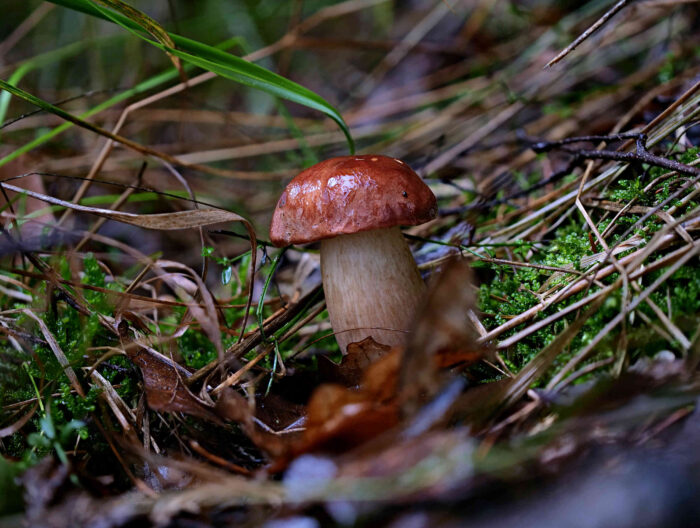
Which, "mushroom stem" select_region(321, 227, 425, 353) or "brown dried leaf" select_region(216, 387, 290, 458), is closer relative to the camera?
"brown dried leaf" select_region(216, 387, 290, 458)

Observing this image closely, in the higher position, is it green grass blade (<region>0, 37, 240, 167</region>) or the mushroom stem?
green grass blade (<region>0, 37, 240, 167</region>)

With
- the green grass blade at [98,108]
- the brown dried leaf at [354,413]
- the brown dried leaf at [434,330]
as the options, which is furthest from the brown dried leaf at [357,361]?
the green grass blade at [98,108]

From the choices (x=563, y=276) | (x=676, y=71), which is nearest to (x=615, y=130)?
(x=676, y=71)

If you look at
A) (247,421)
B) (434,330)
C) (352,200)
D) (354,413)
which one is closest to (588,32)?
(352,200)

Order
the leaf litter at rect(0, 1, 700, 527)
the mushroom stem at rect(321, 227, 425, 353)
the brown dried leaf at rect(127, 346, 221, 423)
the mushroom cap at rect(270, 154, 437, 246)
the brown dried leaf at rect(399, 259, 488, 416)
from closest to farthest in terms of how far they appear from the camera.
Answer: the leaf litter at rect(0, 1, 700, 527), the brown dried leaf at rect(399, 259, 488, 416), the brown dried leaf at rect(127, 346, 221, 423), the mushroom cap at rect(270, 154, 437, 246), the mushroom stem at rect(321, 227, 425, 353)

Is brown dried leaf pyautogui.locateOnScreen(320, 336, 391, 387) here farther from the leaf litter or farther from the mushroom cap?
the mushroom cap

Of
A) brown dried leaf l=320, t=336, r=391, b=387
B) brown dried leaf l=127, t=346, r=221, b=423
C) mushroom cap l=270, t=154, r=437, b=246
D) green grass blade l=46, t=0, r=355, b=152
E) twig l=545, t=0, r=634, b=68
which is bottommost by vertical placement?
brown dried leaf l=320, t=336, r=391, b=387

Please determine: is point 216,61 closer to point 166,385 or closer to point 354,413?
point 166,385

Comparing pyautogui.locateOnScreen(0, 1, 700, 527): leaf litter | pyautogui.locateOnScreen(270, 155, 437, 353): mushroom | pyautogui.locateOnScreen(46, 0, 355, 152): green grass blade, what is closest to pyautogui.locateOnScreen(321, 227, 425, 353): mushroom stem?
pyautogui.locateOnScreen(270, 155, 437, 353): mushroom

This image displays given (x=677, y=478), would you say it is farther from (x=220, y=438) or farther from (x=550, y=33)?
(x=550, y=33)
